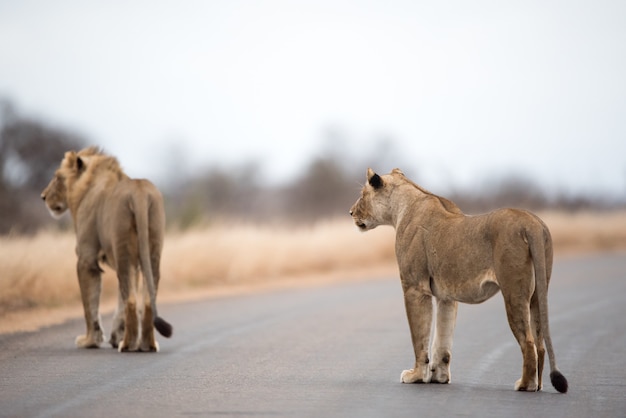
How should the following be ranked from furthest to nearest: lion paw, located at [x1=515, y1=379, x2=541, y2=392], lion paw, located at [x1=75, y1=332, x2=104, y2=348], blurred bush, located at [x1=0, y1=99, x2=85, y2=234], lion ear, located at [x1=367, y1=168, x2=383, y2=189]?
1. blurred bush, located at [x1=0, y1=99, x2=85, y2=234]
2. lion paw, located at [x1=75, y1=332, x2=104, y2=348]
3. lion ear, located at [x1=367, y1=168, x2=383, y2=189]
4. lion paw, located at [x1=515, y1=379, x2=541, y2=392]

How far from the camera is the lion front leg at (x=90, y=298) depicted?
12688mm

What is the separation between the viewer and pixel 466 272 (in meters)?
9.64

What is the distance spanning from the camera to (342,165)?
237 feet

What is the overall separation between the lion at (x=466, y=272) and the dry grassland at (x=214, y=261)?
662 centimetres

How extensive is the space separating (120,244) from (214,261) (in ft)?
38.0

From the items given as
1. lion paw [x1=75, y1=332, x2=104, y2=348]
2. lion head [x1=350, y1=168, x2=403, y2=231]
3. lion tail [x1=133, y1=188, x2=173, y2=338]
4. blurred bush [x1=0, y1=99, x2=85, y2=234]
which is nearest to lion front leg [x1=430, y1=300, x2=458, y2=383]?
lion head [x1=350, y1=168, x2=403, y2=231]

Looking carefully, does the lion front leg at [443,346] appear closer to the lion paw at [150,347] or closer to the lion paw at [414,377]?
the lion paw at [414,377]

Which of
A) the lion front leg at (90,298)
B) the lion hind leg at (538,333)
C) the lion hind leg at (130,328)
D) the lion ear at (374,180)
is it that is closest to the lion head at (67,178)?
the lion front leg at (90,298)

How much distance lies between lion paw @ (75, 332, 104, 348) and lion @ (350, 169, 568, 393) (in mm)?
3762

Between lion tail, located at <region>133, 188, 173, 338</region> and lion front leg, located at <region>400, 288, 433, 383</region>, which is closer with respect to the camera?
lion front leg, located at <region>400, 288, 433, 383</region>

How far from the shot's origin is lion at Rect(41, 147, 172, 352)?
1224 centimetres

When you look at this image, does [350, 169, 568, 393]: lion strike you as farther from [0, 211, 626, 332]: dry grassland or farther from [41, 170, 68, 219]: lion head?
[0, 211, 626, 332]: dry grassland

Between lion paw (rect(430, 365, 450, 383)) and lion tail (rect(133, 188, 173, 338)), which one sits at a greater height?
lion tail (rect(133, 188, 173, 338))

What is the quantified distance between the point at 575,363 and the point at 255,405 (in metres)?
4.28
